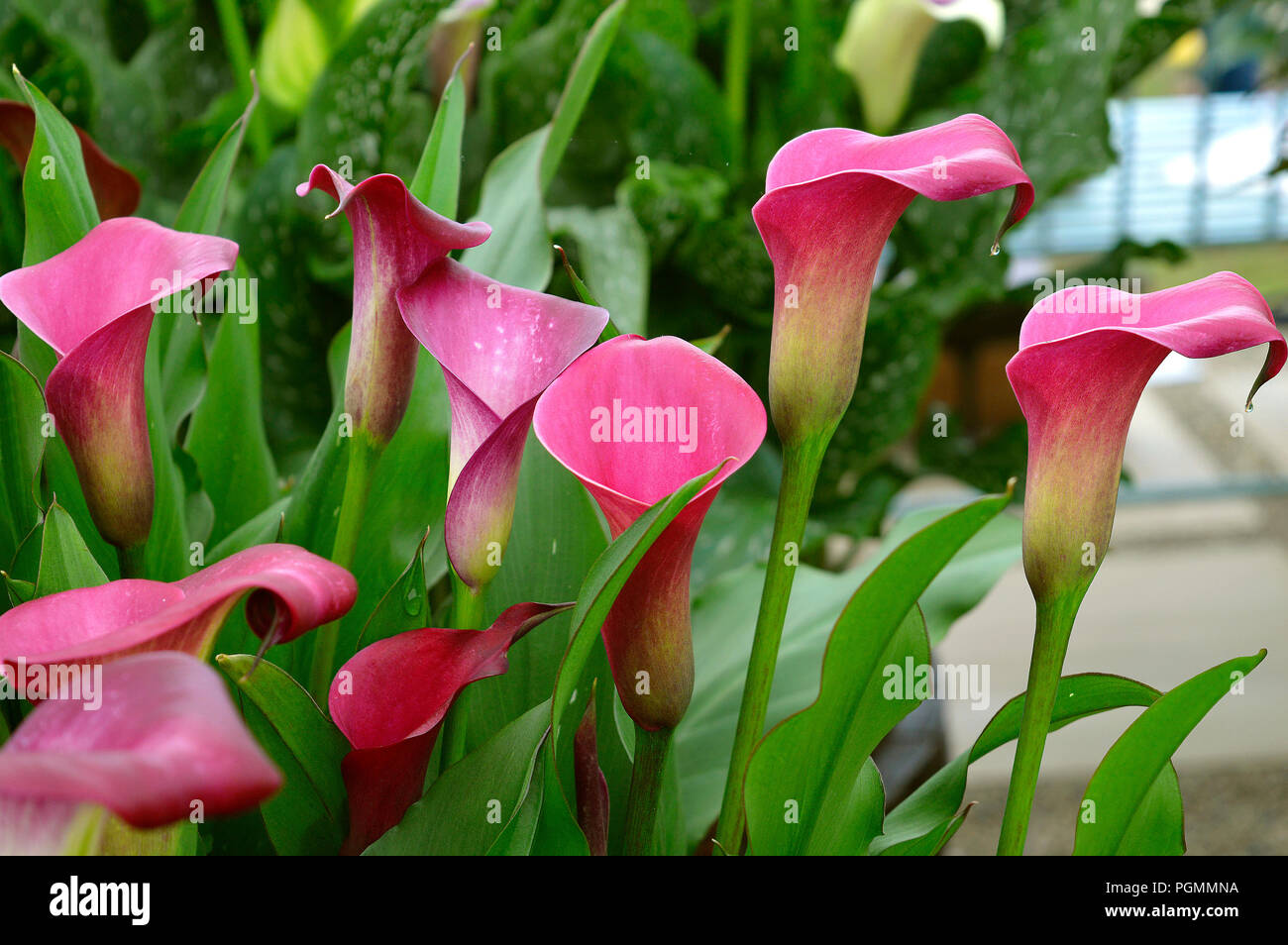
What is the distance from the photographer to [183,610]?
5.1 inches

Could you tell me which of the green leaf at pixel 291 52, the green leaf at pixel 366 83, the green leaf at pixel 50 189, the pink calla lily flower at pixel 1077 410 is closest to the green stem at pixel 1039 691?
the pink calla lily flower at pixel 1077 410

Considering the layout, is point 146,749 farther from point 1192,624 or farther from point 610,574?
point 1192,624

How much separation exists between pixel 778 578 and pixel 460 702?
0.20 feet

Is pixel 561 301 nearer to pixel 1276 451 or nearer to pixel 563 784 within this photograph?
pixel 563 784

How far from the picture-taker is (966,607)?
0.28 metres

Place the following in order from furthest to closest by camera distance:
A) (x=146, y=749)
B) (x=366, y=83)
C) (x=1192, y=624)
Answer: (x=1192, y=624), (x=366, y=83), (x=146, y=749)

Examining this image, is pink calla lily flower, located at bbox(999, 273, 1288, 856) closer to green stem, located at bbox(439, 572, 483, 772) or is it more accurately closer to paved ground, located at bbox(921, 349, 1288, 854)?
green stem, located at bbox(439, 572, 483, 772)

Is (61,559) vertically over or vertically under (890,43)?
under

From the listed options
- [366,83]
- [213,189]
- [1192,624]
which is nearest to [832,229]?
[213,189]

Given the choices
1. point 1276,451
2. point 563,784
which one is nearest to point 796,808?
point 563,784

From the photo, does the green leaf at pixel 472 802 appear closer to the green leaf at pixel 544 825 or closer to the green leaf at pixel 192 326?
the green leaf at pixel 544 825

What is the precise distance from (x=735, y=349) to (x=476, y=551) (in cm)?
31
